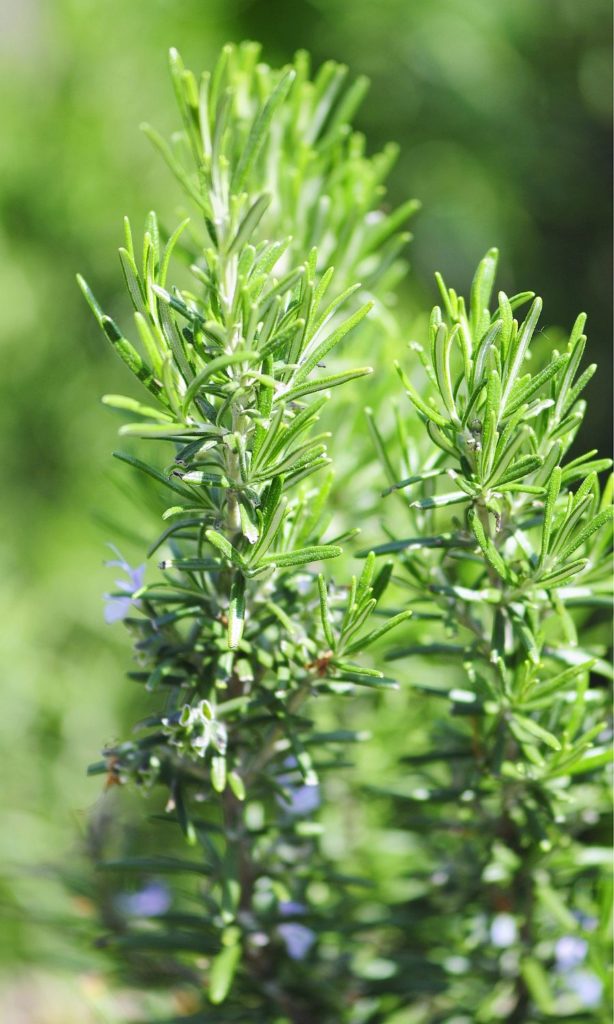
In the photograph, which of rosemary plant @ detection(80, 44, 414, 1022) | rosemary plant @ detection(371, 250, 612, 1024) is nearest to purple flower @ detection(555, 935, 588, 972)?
rosemary plant @ detection(371, 250, 612, 1024)

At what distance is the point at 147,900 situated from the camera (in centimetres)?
49

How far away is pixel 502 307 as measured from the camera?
0.27 meters

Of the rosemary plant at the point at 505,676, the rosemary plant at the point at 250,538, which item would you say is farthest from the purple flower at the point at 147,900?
the rosemary plant at the point at 505,676

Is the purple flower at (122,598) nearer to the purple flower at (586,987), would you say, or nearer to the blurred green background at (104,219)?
the blurred green background at (104,219)

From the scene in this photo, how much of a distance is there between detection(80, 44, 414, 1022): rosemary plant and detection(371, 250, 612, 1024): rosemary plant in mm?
38

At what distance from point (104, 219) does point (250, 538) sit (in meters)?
0.80

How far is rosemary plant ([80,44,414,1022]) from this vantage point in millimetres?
281

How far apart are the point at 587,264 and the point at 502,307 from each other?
1.34 metres

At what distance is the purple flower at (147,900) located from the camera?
485 mm

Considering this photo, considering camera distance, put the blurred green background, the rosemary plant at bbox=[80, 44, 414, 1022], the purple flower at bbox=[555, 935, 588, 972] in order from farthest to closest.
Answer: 1. the blurred green background
2. the purple flower at bbox=[555, 935, 588, 972]
3. the rosemary plant at bbox=[80, 44, 414, 1022]

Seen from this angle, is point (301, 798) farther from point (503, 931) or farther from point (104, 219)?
point (104, 219)

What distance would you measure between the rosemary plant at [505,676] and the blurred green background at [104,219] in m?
0.17

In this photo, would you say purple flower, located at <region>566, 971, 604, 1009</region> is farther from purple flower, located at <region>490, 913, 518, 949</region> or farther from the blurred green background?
the blurred green background

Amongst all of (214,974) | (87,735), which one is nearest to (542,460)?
(214,974)
